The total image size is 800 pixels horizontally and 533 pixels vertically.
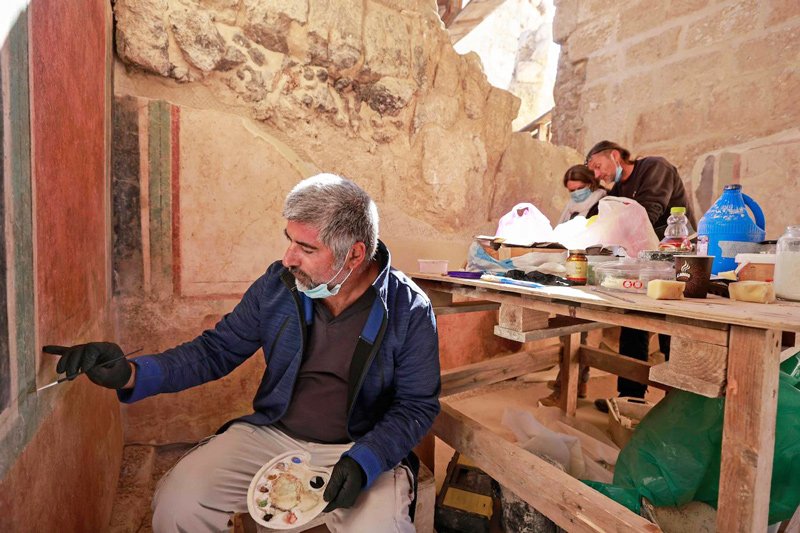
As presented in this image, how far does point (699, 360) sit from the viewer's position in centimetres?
119

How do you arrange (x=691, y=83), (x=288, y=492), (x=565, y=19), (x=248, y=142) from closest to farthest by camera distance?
1. (x=288, y=492)
2. (x=248, y=142)
3. (x=691, y=83)
4. (x=565, y=19)

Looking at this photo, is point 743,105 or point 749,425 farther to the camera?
point 743,105

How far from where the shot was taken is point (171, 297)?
2.46 metres

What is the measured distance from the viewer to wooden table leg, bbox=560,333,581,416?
328 cm

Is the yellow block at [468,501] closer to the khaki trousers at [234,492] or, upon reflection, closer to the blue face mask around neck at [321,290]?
the khaki trousers at [234,492]

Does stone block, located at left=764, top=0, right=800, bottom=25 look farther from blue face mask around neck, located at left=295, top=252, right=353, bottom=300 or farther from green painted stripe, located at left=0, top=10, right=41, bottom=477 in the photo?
green painted stripe, located at left=0, top=10, right=41, bottom=477

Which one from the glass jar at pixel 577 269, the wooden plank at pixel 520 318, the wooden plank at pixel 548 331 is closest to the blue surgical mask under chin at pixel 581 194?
the wooden plank at pixel 548 331

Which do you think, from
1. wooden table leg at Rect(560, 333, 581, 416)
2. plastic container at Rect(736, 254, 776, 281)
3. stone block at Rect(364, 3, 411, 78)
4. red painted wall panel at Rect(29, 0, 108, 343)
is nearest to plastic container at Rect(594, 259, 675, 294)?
plastic container at Rect(736, 254, 776, 281)

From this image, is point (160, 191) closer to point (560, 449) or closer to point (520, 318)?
point (520, 318)

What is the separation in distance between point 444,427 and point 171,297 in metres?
1.67

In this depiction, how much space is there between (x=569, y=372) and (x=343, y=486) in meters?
2.42

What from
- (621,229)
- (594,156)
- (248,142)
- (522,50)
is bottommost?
(621,229)

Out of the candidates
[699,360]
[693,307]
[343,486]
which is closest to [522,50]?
[693,307]

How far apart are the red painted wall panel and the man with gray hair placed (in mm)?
321
